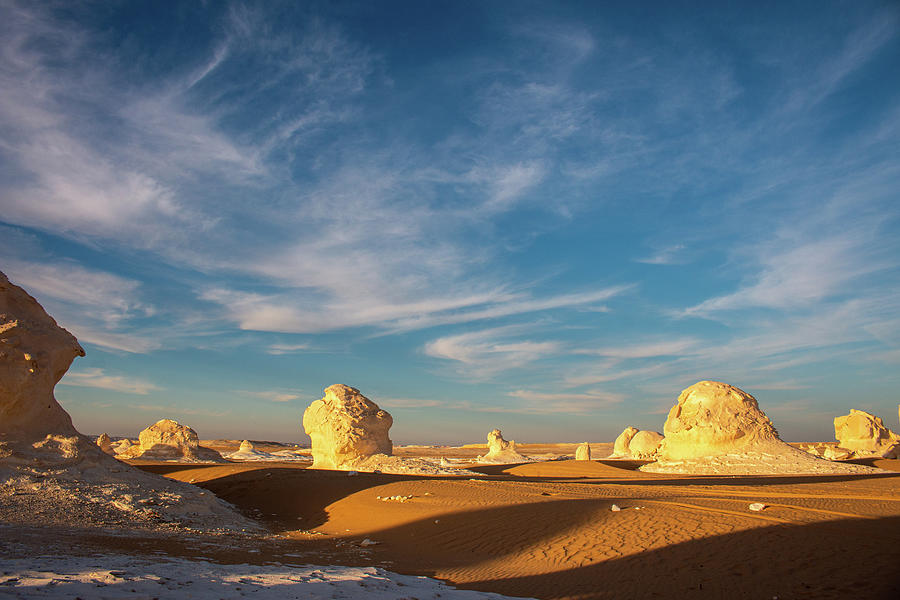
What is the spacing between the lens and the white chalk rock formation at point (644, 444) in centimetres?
3678

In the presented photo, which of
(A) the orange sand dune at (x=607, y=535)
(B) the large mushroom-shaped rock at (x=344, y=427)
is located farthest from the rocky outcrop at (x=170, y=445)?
(A) the orange sand dune at (x=607, y=535)

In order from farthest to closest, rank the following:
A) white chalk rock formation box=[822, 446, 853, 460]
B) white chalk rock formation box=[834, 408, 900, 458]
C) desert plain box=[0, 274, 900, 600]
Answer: white chalk rock formation box=[834, 408, 900, 458] → white chalk rock formation box=[822, 446, 853, 460] → desert plain box=[0, 274, 900, 600]

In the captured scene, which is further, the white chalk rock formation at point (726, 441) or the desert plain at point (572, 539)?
the white chalk rock formation at point (726, 441)

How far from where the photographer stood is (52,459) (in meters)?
10.3

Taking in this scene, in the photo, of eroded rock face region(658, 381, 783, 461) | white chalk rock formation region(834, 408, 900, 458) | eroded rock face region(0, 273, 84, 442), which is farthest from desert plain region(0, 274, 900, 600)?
white chalk rock formation region(834, 408, 900, 458)

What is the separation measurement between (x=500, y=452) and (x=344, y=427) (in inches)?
921

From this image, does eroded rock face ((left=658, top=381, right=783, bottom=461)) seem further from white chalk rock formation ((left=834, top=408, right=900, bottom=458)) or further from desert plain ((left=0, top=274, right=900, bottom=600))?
white chalk rock formation ((left=834, top=408, right=900, bottom=458))

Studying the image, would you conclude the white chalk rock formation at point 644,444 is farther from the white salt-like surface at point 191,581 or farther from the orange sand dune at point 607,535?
the white salt-like surface at point 191,581

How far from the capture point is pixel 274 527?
40.1 ft

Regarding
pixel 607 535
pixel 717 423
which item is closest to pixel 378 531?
pixel 607 535

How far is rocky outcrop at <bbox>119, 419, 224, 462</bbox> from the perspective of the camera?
33.1 m

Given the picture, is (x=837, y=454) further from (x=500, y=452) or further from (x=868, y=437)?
(x=500, y=452)

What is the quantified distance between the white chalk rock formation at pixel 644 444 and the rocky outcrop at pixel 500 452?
8.56m

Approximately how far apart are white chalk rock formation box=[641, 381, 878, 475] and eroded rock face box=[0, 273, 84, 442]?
2365 cm
